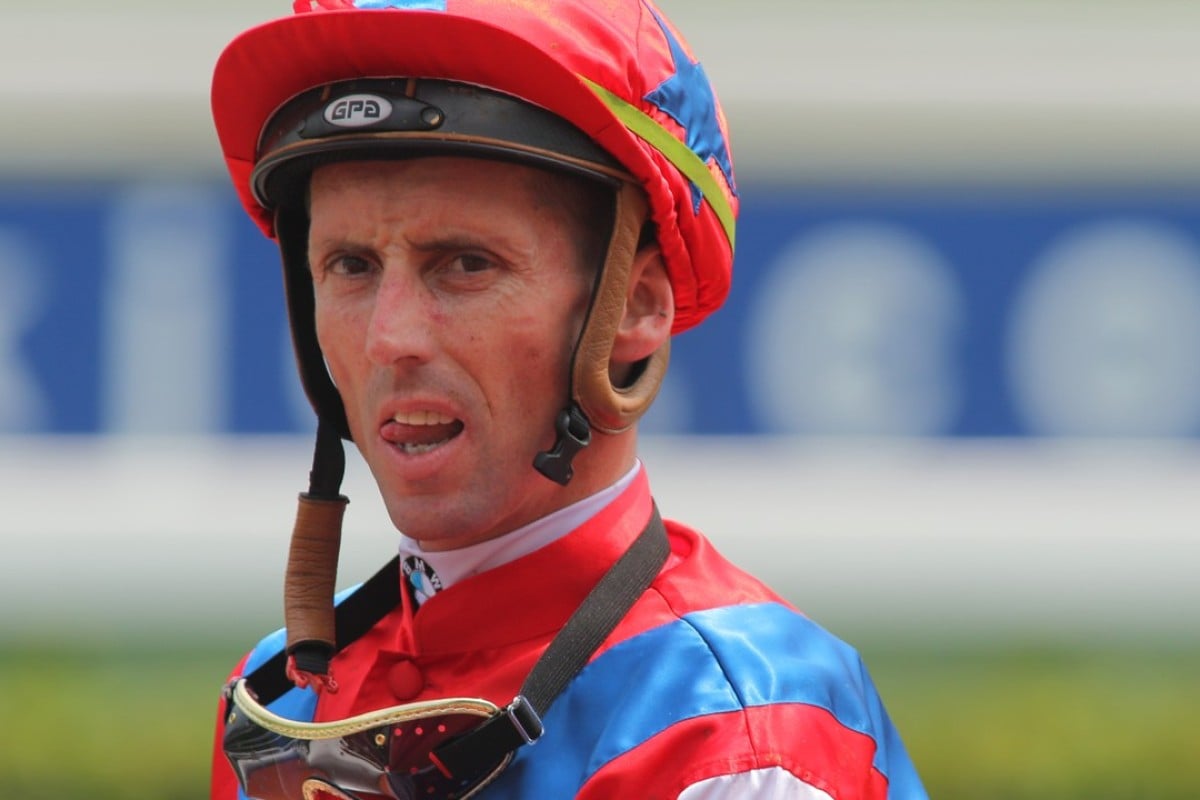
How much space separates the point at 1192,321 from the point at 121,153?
505 centimetres

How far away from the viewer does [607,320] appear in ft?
8.08

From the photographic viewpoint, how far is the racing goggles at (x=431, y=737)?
234 centimetres

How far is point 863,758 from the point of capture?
2379 millimetres

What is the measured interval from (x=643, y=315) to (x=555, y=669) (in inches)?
20.9

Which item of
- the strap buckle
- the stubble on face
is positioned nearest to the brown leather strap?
the stubble on face

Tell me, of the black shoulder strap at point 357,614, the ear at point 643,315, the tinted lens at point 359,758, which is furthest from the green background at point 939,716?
the ear at point 643,315

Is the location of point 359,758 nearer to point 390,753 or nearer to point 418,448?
point 390,753

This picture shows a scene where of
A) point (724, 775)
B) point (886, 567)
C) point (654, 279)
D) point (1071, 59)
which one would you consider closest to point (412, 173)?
point (654, 279)

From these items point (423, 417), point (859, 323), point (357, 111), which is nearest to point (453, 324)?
point (423, 417)

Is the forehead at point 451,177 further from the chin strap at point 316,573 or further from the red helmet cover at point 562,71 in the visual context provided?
the chin strap at point 316,573

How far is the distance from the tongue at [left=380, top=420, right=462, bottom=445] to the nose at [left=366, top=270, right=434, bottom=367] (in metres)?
0.09

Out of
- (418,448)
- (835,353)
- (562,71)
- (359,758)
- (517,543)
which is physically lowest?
(835,353)

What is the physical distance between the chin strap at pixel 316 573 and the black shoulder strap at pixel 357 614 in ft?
0.17

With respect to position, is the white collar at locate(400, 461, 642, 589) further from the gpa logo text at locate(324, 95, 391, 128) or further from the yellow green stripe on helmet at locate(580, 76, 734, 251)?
the gpa logo text at locate(324, 95, 391, 128)
